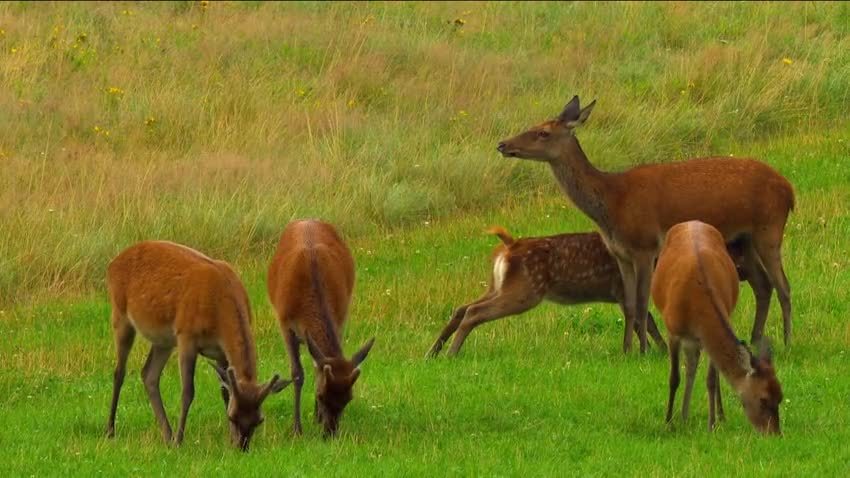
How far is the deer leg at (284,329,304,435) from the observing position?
11430mm

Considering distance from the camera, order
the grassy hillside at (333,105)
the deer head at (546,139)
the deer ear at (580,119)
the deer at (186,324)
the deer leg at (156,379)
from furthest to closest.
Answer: the grassy hillside at (333,105)
the deer head at (546,139)
the deer ear at (580,119)
the deer leg at (156,379)
the deer at (186,324)

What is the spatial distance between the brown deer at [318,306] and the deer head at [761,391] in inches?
90.6

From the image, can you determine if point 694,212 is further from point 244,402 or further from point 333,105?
point 333,105

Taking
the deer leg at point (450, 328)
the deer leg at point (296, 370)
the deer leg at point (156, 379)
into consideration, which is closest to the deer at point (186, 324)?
the deer leg at point (156, 379)

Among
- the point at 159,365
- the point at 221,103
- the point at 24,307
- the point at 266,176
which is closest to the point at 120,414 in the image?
the point at 159,365

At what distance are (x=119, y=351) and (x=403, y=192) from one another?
7434 millimetres

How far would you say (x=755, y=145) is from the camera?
68.8 ft

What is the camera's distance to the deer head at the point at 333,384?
35.8 feet

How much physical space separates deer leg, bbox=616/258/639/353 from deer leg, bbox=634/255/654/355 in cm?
6

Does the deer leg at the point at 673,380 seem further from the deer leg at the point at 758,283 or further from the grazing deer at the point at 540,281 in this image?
the deer leg at the point at 758,283

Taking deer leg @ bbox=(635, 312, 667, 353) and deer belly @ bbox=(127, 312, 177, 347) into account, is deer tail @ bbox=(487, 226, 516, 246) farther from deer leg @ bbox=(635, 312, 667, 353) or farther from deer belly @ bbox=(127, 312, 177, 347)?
deer belly @ bbox=(127, 312, 177, 347)

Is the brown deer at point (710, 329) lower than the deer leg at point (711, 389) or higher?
higher

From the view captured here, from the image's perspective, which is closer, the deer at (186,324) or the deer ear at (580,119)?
the deer at (186,324)

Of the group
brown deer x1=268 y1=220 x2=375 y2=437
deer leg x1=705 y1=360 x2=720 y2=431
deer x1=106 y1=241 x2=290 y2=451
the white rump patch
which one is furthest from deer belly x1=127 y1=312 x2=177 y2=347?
the white rump patch
